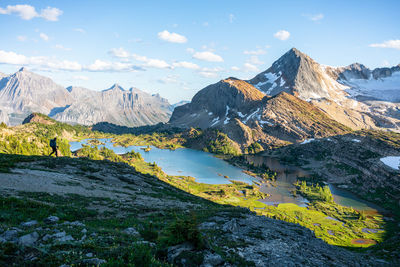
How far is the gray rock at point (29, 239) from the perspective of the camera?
1153 cm

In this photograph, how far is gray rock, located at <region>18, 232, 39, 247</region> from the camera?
11.5m

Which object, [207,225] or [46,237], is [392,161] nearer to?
[207,225]

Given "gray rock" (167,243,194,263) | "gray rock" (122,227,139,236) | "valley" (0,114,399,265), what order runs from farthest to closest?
1. "gray rock" (122,227,139,236)
2. "valley" (0,114,399,265)
3. "gray rock" (167,243,194,263)

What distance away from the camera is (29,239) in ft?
39.1

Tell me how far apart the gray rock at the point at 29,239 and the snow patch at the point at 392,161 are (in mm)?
192288

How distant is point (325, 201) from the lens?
134125 millimetres

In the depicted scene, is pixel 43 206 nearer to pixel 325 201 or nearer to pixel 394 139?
pixel 325 201

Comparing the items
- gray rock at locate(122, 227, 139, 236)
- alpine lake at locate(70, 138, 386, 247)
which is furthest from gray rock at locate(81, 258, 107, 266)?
alpine lake at locate(70, 138, 386, 247)

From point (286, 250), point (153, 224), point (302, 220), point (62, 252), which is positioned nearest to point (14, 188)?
point (153, 224)

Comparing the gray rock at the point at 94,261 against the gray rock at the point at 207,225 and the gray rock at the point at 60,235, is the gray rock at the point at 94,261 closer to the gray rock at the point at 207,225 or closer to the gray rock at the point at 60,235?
the gray rock at the point at 60,235

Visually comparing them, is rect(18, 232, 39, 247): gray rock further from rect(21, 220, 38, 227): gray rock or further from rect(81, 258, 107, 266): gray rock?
rect(81, 258, 107, 266): gray rock

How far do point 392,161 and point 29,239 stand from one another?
672 ft

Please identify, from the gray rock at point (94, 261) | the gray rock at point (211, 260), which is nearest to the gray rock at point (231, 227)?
the gray rock at point (211, 260)

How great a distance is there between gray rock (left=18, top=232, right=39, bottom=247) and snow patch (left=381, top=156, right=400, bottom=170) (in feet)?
631
